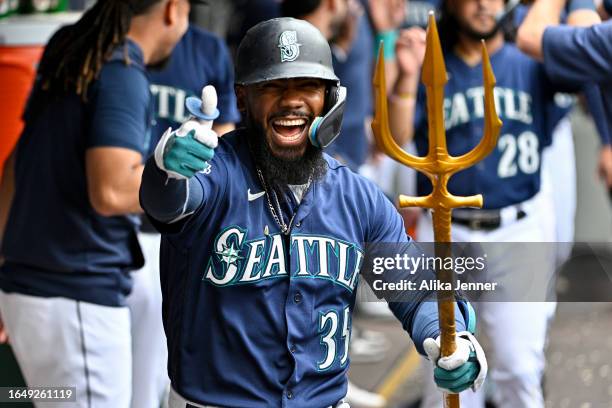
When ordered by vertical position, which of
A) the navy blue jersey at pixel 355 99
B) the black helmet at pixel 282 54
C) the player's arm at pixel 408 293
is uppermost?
the black helmet at pixel 282 54

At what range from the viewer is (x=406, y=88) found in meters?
6.57

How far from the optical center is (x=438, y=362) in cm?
372

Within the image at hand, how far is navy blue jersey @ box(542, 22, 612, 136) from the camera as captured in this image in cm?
507

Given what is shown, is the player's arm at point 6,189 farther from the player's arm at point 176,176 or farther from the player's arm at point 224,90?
the player's arm at point 176,176

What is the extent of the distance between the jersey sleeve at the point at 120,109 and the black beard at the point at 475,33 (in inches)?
83.0

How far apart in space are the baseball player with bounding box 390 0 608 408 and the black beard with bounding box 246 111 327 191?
2276 mm

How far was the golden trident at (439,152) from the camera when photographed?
367 cm

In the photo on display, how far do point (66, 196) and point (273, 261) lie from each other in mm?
1259

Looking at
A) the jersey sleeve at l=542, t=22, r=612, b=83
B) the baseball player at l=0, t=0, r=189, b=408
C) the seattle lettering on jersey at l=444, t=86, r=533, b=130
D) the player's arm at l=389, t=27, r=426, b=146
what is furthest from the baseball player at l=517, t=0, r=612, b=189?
the baseball player at l=0, t=0, r=189, b=408

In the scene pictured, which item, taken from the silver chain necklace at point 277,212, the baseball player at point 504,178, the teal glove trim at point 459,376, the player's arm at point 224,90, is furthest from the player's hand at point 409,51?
the teal glove trim at point 459,376

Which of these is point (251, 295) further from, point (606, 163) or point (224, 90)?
point (606, 163)

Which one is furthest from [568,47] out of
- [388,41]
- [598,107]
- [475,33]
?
[388,41]

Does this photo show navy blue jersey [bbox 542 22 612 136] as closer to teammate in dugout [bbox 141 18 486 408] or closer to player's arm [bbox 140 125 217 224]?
teammate in dugout [bbox 141 18 486 408]

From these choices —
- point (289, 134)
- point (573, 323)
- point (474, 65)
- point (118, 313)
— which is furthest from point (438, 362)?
point (573, 323)
